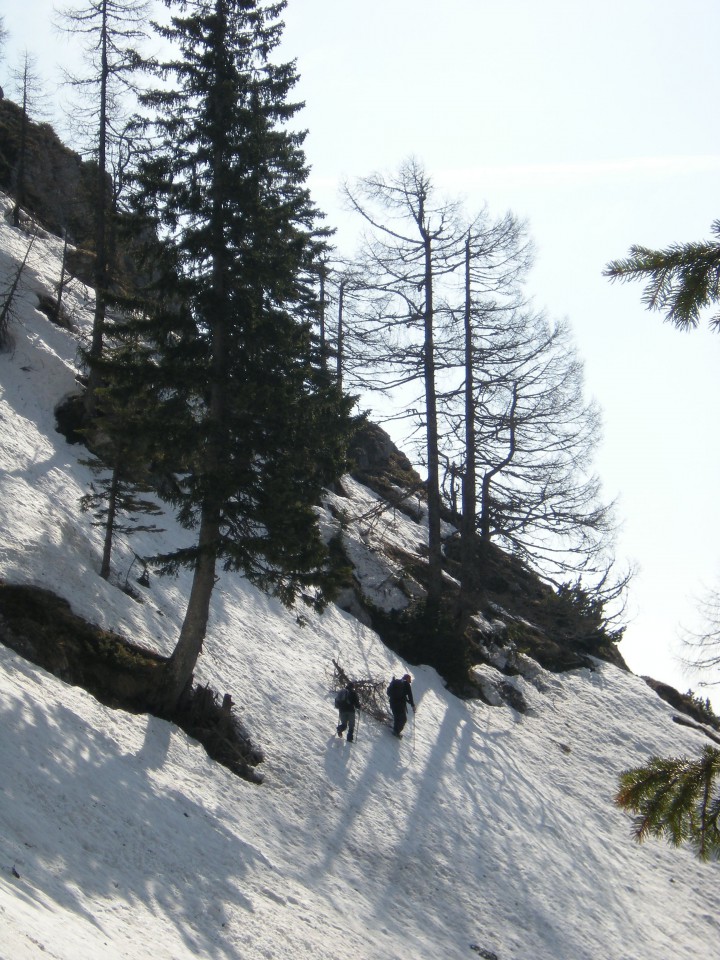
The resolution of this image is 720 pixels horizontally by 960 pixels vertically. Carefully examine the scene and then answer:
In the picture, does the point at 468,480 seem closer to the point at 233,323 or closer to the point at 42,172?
the point at 233,323

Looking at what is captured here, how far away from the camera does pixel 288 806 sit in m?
12.6

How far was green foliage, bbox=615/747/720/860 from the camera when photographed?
3.42 metres

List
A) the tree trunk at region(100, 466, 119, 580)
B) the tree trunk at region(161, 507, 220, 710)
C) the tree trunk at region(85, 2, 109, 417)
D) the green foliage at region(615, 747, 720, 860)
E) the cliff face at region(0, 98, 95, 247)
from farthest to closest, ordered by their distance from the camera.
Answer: the cliff face at region(0, 98, 95, 247), the tree trunk at region(85, 2, 109, 417), the tree trunk at region(100, 466, 119, 580), the tree trunk at region(161, 507, 220, 710), the green foliage at region(615, 747, 720, 860)

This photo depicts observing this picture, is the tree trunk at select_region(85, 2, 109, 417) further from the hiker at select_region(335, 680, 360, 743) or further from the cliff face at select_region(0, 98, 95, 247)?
the hiker at select_region(335, 680, 360, 743)

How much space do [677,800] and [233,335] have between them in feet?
39.6

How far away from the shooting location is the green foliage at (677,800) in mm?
3418

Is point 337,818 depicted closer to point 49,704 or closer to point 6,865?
point 49,704

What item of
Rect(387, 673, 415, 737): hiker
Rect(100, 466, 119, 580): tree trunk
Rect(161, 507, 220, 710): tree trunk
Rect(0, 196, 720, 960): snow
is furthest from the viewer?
Rect(387, 673, 415, 737): hiker

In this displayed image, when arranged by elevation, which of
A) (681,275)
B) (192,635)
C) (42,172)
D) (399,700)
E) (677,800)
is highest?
(42,172)

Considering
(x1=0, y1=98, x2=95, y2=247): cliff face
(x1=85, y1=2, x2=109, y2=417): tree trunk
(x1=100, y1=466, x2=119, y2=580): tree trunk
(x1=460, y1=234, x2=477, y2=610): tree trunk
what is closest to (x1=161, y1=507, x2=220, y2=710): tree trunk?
(x1=100, y1=466, x2=119, y2=580): tree trunk

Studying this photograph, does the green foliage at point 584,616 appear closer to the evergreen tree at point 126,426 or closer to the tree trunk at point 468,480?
the tree trunk at point 468,480

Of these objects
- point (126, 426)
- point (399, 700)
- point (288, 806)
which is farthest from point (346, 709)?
point (126, 426)

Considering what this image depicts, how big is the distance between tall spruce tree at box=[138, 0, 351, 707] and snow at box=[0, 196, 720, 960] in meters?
2.28

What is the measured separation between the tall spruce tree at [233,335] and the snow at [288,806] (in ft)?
7.48
